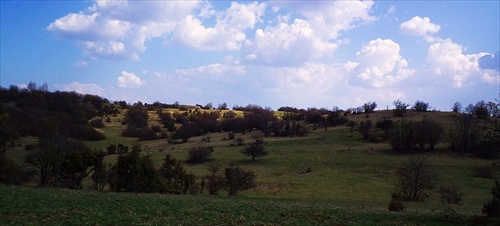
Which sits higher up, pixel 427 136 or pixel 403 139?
pixel 427 136

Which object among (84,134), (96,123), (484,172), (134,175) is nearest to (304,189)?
(134,175)

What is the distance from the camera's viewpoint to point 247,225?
1658 cm

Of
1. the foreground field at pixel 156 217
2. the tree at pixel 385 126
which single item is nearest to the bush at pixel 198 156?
the tree at pixel 385 126

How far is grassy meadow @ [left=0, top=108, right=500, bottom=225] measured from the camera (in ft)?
59.5

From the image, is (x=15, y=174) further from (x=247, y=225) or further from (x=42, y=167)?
(x=247, y=225)

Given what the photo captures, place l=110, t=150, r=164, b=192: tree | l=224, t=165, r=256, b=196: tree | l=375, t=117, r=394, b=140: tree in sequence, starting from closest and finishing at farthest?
1. l=110, t=150, r=164, b=192: tree
2. l=224, t=165, r=256, b=196: tree
3. l=375, t=117, r=394, b=140: tree

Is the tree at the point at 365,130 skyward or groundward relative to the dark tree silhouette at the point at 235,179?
skyward

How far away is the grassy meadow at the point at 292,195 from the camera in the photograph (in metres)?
18.1

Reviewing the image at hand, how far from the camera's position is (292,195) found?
53094mm

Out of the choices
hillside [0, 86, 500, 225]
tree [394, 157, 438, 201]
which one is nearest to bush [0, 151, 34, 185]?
hillside [0, 86, 500, 225]

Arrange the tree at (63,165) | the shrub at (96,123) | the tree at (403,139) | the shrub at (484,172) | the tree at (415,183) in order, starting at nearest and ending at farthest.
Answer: the tree at (63,165) → the tree at (415,183) → the shrub at (484,172) → the tree at (403,139) → the shrub at (96,123)

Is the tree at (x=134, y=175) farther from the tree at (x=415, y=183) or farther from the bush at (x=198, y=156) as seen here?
the bush at (x=198, y=156)

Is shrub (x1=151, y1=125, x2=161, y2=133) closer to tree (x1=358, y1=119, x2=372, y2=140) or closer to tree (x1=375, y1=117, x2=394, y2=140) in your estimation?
tree (x1=358, y1=119, x2=372, y2=140)

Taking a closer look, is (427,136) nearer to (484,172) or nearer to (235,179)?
(484,172)
